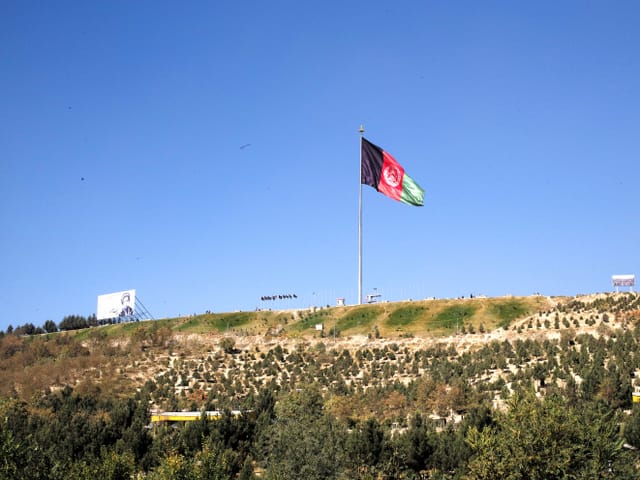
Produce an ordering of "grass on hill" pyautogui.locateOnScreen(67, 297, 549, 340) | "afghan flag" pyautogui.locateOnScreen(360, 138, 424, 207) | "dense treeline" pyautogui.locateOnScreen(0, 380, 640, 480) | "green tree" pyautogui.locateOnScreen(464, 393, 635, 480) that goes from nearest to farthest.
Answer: "green tree" pyautogui.locateOnScreen(464, 393, 635, 480), "dense treeline" pyautogui.locateOnScreen(0, 380, 640, 480), "afghan flag" pyautogui.locateOnScreen(360, 138, 424, 207), "grass on hill" pyautogui.locateOnScreen(67, 297, 549, 340)

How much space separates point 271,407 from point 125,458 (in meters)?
21.1

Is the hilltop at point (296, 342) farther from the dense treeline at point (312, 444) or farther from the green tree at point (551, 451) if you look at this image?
the green tree at point (551, 451)

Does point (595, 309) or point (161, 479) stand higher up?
point (595, 309)

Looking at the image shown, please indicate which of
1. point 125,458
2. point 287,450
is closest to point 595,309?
point 287,450

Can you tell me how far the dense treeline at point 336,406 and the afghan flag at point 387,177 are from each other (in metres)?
15.7

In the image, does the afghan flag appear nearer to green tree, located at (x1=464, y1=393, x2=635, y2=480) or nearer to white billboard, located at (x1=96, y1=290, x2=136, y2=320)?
green tree, located at (x1=464, y1=393, x2=635, y2=480)

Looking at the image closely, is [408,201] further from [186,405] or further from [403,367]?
[186,405]

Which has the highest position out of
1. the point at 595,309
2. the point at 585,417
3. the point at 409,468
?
the point at 595,309

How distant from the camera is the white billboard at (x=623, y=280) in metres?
87.2

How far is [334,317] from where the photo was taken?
100 metres

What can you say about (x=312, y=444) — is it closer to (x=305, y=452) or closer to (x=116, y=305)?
(x=305, y=452)

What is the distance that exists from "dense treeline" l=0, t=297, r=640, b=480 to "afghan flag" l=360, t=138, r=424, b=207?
15.7 meters

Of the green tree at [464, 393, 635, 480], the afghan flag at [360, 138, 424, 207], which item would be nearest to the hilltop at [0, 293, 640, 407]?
the afghan flag at [360, 138, 424, 207]

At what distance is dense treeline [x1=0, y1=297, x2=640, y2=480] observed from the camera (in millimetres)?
40625
